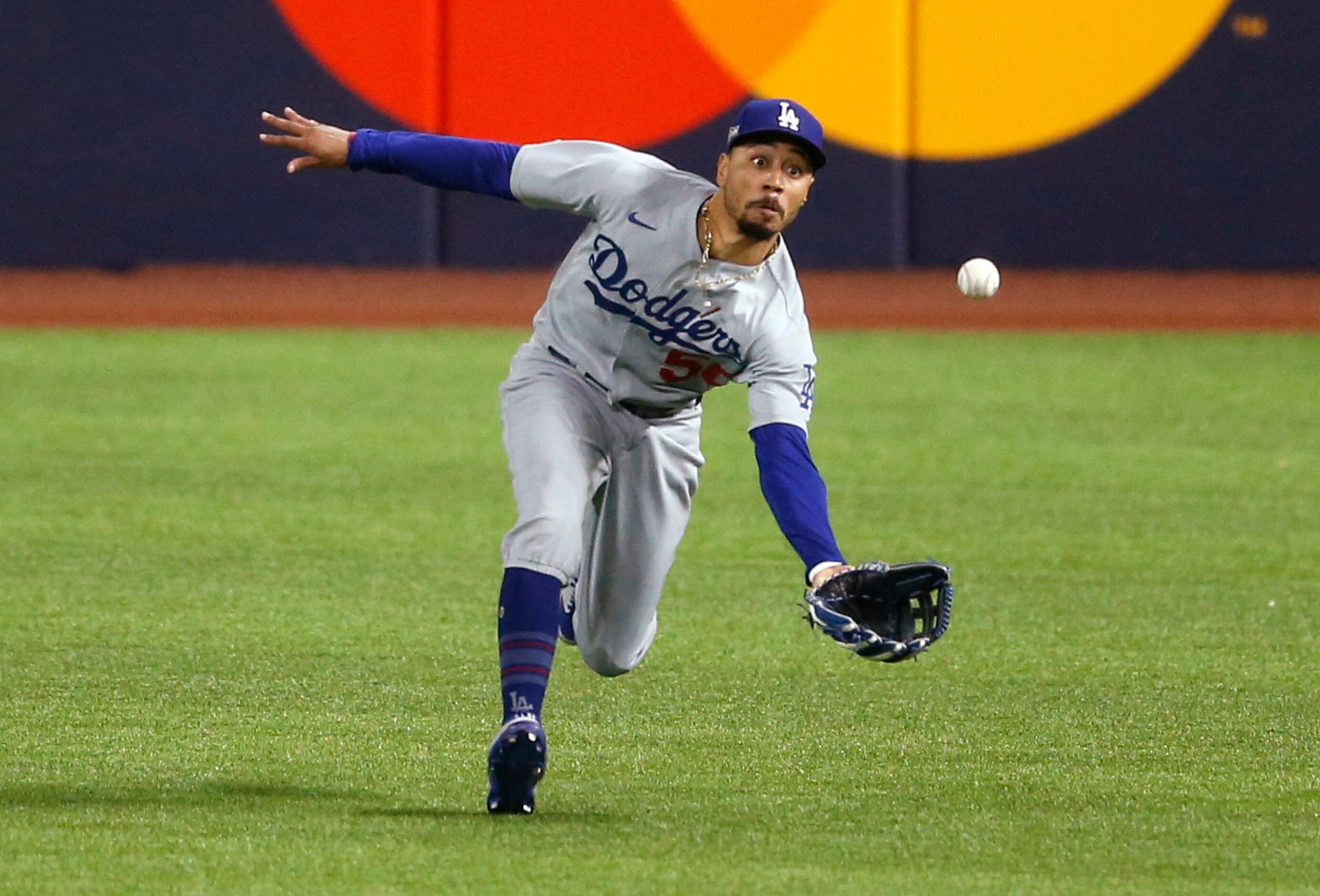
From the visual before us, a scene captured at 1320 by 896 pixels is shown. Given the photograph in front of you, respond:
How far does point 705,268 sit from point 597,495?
0.77 meters

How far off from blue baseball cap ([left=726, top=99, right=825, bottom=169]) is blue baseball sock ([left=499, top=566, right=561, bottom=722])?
1136mm

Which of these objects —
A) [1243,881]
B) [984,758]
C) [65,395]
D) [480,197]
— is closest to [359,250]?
[480,197]

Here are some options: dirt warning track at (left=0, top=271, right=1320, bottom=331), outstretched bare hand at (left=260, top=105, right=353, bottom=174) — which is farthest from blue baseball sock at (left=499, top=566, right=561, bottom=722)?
dirt warning track at (left=0, top=271, right=1320, bottom=331)

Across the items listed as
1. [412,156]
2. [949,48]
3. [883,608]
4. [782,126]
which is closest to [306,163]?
[412,156]

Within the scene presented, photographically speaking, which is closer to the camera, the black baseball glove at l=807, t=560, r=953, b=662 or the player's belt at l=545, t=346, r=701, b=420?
the black baseball glove at l=807, t=560, r=953, b=662

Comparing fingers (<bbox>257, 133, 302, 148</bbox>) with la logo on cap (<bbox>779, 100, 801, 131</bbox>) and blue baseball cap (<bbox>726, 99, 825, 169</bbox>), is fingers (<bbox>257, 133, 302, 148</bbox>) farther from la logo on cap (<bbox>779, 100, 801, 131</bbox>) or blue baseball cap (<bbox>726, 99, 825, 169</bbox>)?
la logo on cap (<bbox>779, 100, 801, 131</bbox>)

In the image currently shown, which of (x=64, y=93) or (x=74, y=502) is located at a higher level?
(x=64, y=93)

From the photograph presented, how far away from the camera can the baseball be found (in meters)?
7.67

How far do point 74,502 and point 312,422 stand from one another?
2441 millimetres

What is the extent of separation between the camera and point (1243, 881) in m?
4.16

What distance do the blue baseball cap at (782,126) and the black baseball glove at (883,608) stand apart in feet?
3.53

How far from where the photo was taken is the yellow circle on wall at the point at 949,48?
16062mm

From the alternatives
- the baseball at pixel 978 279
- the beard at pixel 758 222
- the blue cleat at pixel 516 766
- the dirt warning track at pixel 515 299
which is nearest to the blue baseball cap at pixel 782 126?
the beard at pixel 758 222

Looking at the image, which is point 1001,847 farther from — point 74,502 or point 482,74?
point 482,74
